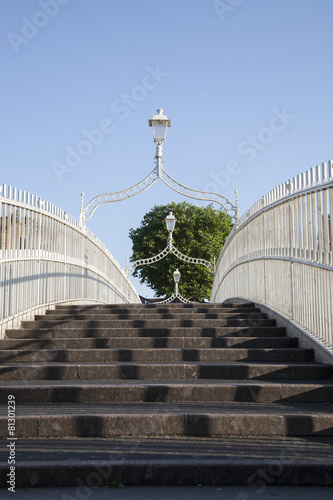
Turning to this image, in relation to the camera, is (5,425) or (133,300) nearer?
(5,425)

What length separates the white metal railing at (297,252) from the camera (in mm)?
5763

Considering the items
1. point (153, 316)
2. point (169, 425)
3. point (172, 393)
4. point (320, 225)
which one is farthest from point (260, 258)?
point (169, 425)

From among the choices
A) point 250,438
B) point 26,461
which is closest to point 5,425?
point 26,461

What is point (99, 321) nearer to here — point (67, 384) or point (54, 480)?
point (67, 384)

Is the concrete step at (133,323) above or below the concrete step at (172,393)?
above

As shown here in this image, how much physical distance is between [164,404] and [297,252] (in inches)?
112

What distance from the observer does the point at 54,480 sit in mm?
3584

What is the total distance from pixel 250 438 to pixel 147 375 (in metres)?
1.49

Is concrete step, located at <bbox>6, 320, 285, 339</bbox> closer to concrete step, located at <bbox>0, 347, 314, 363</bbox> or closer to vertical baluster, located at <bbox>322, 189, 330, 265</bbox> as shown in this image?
concrete step, located at <bbox>0, 347, 314, 363</bbox>

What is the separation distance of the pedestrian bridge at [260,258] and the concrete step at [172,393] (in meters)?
0.80

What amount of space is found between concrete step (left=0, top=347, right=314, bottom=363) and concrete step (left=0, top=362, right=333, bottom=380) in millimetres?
531

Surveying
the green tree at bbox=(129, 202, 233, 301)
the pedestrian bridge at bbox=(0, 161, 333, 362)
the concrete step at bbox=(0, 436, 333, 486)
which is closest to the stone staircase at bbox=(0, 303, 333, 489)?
the concrete step at bbox=(0, 436, 333, 486)

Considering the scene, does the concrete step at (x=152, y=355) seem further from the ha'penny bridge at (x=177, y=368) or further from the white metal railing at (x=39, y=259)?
the white metal railing at (x=39, y=259)

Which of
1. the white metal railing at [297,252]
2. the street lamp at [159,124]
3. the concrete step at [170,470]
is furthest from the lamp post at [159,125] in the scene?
the concrete step at [170,470]
